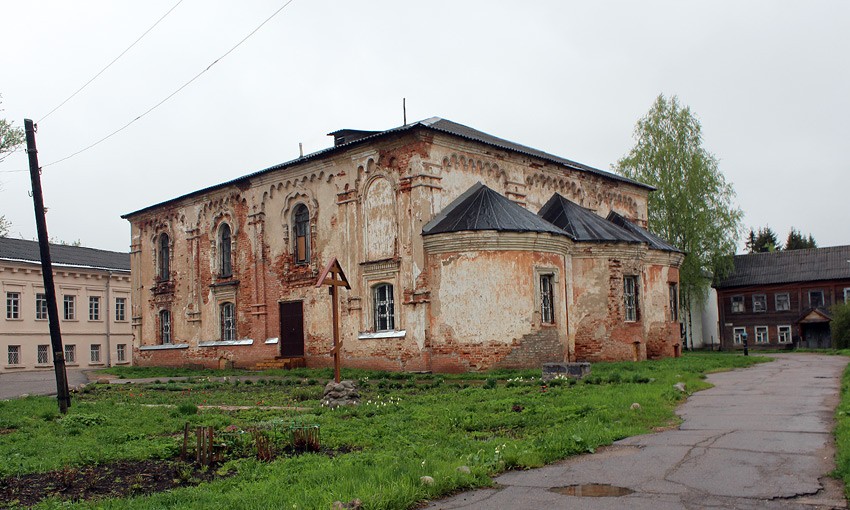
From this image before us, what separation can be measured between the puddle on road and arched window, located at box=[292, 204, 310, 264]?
→ 21.4 m

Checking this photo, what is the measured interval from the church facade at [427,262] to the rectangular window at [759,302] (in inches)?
955

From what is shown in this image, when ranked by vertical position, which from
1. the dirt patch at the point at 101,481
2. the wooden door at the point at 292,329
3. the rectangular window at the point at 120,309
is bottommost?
the dirt patch at the point at 101,481

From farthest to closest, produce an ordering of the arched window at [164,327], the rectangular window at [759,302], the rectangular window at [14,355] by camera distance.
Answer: the rectangular window at [759,302], the rectangular window at [14,355], the arched window at [164,327]

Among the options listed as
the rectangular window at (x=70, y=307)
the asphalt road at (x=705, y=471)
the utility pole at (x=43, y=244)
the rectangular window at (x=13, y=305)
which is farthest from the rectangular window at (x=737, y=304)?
the utility pole at (x=43, y=244)

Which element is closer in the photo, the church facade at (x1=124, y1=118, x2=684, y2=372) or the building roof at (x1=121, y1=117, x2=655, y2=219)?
the church facade at (x1=124, y1=118, x2=684, y2=372)

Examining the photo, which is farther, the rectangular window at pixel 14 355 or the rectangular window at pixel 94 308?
the rectangular window at pixel 94 308

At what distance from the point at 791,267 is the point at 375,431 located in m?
48.3

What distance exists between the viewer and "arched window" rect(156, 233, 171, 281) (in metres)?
34.2

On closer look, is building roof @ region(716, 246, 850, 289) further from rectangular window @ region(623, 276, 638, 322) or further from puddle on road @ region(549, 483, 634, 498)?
puddle on road @ region(549, 483, 634, 498)

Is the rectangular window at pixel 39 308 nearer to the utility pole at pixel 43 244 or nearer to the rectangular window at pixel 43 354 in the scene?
the rectangular window at pixel 43 354

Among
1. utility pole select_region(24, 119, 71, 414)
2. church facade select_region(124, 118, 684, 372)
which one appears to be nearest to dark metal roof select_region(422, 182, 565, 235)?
church facade select_region(124, 118, 684, 372)

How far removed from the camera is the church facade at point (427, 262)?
22031 mm

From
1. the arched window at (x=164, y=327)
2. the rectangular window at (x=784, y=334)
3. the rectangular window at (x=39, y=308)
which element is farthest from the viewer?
the rectangular window at (x=784, y=334)

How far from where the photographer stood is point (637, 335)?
25062 millimetres
